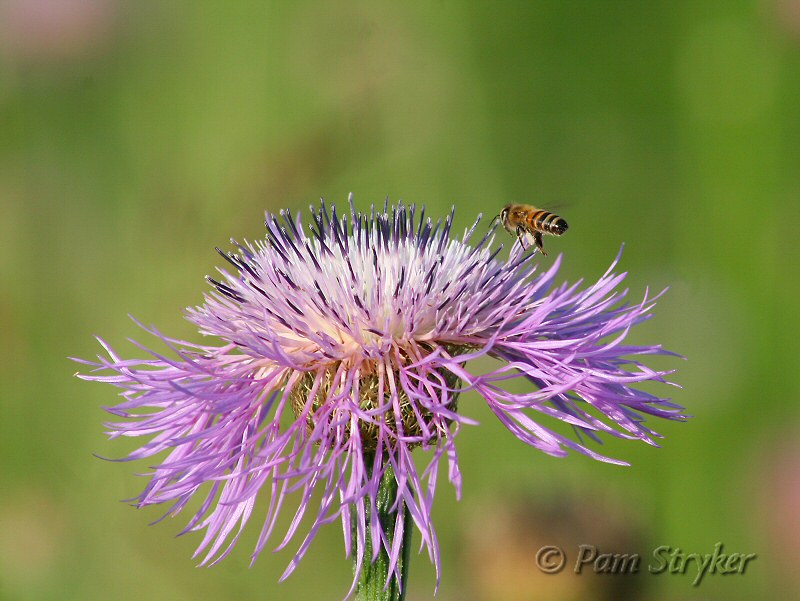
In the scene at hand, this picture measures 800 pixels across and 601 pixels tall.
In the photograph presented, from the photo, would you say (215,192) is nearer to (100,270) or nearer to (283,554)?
(100,270)

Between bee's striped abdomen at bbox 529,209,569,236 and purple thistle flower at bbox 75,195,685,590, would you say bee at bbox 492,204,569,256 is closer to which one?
bee's striped abdomen at bbox 529,209,569,236

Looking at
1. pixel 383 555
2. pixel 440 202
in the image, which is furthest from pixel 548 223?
pixel 440 202

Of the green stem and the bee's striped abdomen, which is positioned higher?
the bee's striped abdomen

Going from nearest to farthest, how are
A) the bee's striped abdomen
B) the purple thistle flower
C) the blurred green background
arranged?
the purple thistle flower → the bee's striped abdomen → the blurred green background

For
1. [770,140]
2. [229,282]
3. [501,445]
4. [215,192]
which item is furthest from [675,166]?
[229,282]

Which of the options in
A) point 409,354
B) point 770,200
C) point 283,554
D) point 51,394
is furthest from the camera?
point 770,200

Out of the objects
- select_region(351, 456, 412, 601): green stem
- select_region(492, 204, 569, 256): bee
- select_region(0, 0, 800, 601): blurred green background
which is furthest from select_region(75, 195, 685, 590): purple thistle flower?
select_region(0, 0, 800, 601): blurred green background

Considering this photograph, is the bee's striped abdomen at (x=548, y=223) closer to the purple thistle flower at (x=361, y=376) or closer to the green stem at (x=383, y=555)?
the purple thistle flower at (x=361, y=376)
